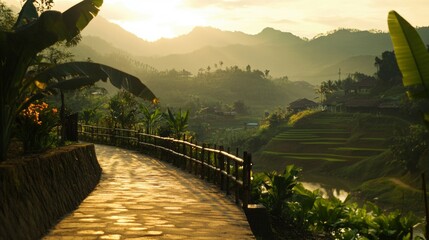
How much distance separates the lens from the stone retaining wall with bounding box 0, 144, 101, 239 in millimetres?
5914

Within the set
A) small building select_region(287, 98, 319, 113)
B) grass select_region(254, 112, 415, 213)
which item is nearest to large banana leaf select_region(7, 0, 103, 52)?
grass select_region(254, 112, 415, 213)

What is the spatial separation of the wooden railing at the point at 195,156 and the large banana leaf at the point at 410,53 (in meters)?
4.20

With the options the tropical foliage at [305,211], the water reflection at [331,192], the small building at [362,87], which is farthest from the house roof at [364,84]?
the tropical foliage at [305,211]

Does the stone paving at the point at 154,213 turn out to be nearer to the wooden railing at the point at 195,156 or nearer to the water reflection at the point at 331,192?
the wooden railing at the point at 195,156

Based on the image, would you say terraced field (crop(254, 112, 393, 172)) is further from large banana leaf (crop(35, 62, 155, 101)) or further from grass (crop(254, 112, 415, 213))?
large banana leaf (crop(35, 62, 155, 101))

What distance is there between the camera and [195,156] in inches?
677

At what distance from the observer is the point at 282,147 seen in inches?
3467

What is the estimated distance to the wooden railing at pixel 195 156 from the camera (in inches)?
410

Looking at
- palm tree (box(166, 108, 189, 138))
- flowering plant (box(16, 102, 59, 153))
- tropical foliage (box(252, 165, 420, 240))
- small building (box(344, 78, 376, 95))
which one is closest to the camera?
flowering plant (box(16, 102, 59, 153))

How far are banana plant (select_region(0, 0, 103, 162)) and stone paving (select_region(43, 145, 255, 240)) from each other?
186 cm

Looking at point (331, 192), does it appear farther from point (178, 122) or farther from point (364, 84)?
point (364, 84)

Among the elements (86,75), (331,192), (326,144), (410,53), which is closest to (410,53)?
(410,53)

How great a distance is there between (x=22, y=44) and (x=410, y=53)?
572 centimetres

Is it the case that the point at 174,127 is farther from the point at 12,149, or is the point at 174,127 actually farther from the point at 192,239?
the point at 192,239
